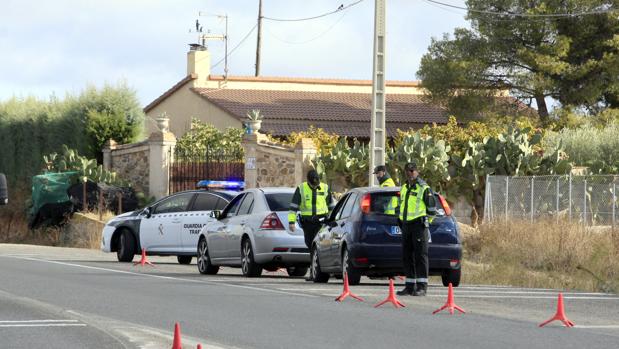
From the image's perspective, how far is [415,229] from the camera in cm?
1778

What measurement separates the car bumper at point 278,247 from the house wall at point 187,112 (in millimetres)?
36023

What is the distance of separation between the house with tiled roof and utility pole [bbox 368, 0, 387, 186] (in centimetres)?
2587

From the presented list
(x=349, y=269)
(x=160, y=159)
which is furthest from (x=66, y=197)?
(x=349, y=269)

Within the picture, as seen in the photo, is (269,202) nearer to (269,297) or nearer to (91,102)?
(269,297)

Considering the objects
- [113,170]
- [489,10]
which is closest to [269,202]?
[113,170]

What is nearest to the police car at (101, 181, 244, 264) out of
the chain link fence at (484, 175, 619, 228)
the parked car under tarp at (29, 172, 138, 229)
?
the chain link fence at (484, 175, 619, 228)

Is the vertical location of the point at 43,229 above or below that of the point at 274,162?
below

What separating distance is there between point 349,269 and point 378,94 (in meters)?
10.8

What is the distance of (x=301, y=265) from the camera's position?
73.4 ft

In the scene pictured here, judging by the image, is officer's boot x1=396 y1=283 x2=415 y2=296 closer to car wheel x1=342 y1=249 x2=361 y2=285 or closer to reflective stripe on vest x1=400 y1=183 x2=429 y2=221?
reflective stripe on vest x1=400 y1=183 x2=429 y2=221

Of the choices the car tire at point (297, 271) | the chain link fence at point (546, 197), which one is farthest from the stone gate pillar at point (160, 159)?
the car tire at point (297, 271)

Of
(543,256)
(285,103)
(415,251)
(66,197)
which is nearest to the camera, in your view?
(415,251)

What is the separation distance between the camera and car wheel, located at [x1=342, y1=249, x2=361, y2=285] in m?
19.0

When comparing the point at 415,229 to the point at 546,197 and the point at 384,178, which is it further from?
the point at 546,197
